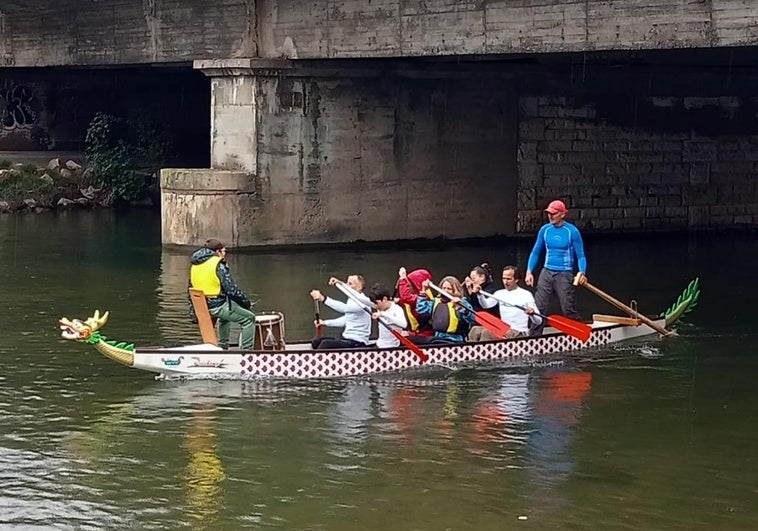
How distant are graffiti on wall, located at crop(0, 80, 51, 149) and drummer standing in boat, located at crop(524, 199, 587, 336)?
3134cm

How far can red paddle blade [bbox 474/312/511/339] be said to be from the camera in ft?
58.0

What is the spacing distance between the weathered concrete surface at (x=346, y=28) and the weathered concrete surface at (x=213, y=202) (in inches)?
101

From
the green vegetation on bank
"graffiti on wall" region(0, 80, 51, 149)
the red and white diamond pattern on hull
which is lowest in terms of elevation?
the red and white diamond pattern on hull

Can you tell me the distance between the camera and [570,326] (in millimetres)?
18328

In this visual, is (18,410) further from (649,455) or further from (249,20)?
(249,20)

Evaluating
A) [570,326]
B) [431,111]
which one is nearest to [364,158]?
[431,111]

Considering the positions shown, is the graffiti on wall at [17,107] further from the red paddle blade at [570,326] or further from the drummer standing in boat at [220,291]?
the red paddle blade at [570,326]

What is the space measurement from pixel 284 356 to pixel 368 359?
3.48ft

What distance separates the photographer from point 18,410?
587 inches

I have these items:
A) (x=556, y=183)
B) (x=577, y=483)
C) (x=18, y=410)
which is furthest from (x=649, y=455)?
(x=556, y=183)

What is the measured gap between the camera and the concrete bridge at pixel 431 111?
26.0m

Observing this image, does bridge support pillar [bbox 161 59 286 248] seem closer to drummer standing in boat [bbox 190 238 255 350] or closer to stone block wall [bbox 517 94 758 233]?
stone block wall [bbox 517 94 758 233]

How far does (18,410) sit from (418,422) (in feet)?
13.6

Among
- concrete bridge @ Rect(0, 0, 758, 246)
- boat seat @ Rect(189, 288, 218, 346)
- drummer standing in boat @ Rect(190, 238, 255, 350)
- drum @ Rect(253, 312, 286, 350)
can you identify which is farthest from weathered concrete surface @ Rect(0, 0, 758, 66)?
boat seat @ Rect(189, 288, 218, 346)
